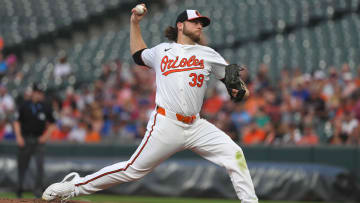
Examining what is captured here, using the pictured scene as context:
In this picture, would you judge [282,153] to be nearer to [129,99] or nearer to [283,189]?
[283,189]

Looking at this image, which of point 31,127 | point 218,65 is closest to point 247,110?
point 31,127

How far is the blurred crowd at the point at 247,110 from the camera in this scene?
10469 mm

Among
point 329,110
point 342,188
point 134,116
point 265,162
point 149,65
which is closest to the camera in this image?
point 149,65

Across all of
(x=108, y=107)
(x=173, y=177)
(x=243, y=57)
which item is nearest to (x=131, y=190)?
(x=173, y=177)

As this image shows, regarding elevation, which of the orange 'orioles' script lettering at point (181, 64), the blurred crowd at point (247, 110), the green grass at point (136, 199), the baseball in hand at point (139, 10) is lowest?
the green grass at point (136, 199)

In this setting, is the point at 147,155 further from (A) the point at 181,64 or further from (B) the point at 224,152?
(A) the point at 181,64

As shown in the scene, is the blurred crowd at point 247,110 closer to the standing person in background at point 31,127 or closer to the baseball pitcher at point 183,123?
the standing person in background at point 31,127

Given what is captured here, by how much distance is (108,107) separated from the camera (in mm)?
12602

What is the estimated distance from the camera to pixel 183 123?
197 inches

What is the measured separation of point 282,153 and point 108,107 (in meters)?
4.16

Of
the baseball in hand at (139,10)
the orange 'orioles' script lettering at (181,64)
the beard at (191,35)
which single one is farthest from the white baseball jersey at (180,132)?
the baseball in hand at (139,10)

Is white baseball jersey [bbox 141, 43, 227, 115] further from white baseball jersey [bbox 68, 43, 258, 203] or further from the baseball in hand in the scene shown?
the baseball in hand

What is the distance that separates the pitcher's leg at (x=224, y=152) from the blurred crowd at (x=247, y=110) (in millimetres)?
4412

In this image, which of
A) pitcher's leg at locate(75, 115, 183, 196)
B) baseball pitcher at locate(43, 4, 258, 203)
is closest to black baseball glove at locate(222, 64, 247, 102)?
baseball pitcher at locate(43, 4, 258, 203)
